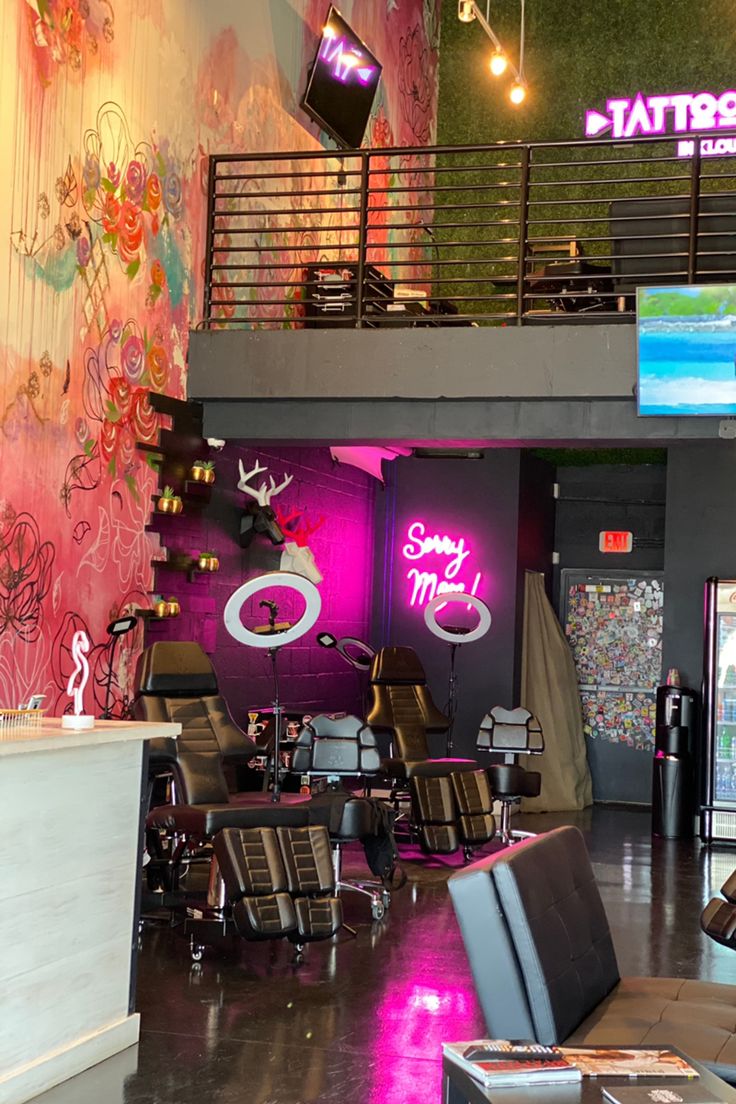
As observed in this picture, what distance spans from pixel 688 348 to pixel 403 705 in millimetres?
3178

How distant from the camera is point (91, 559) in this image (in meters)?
6.51

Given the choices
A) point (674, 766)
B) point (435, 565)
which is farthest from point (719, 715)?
point (435, 565)

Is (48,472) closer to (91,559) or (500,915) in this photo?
(91,559)

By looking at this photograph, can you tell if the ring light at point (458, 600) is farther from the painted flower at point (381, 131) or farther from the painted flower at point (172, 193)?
the painted flower at point (381, 131)

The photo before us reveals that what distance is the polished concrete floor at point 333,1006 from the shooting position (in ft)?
12.7

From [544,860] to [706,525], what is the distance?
278 inches

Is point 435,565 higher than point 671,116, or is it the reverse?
point 671,116

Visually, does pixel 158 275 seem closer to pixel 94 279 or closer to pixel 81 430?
pixel 94 279

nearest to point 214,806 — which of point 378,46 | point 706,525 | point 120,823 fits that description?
point 120,823

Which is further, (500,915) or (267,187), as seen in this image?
(267,187)

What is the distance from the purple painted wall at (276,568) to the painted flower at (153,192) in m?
1.62

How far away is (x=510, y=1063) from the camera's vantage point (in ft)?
8.32

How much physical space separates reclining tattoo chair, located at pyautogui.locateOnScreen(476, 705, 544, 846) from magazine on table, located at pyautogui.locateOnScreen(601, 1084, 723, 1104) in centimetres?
593

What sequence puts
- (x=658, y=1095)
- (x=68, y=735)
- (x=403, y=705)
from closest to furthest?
(x=658, y=1095)
(x=68, y=735)
(x=403, y=705)
